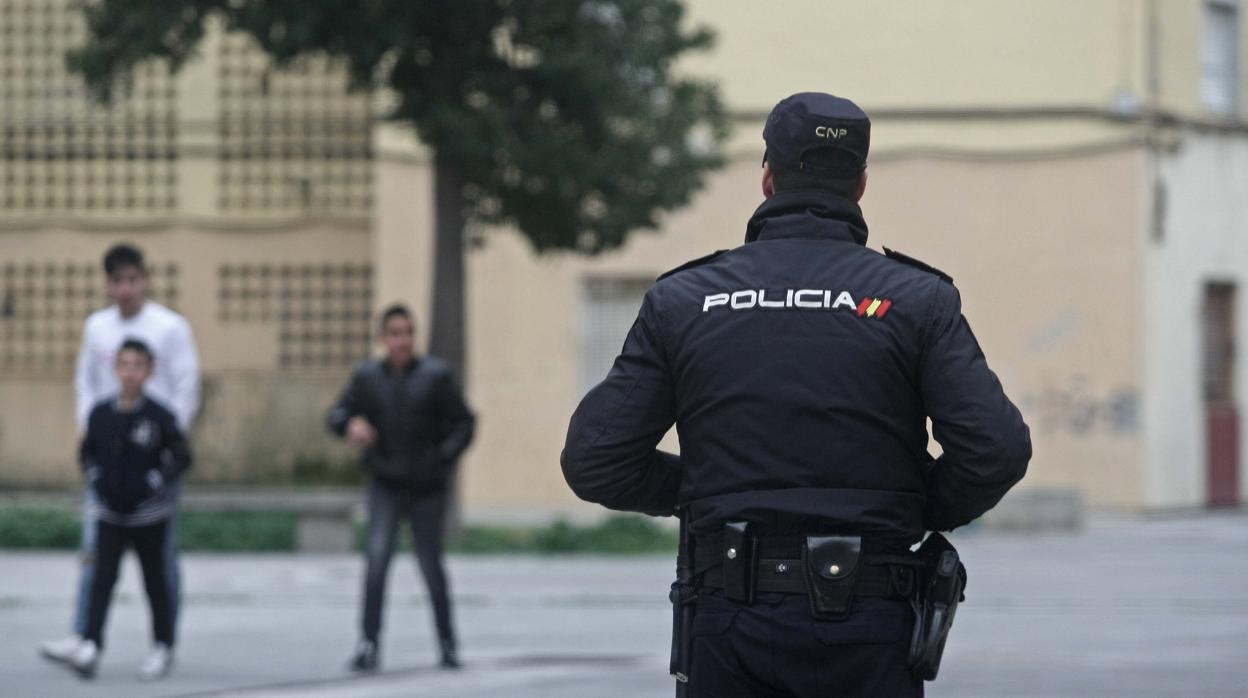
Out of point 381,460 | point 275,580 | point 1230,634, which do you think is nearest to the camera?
point 381,460

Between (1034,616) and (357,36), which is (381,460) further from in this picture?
(357,36)

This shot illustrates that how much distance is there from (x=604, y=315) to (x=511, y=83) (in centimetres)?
763

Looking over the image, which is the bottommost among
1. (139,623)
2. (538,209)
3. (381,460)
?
(139,623)

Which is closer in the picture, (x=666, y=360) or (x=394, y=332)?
(x=666, y=360)

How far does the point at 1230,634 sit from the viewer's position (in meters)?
12.4

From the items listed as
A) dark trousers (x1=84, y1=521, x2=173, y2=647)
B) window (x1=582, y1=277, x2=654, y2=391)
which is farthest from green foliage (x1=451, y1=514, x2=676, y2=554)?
dark trousers (x1=84, y1=521, x2=173, y2=647)

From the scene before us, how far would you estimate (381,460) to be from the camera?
1096 cm

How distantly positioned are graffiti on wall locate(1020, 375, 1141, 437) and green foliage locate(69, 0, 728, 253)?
7220 millimetres

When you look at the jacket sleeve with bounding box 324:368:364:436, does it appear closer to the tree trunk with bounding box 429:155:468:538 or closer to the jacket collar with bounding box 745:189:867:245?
the jacket collar with bounding box 745:189:867:245

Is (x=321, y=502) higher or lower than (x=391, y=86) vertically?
lower

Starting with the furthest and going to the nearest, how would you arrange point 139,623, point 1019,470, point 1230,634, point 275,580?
point 275,580
point 139,623
point 1230,634
point 1019,470

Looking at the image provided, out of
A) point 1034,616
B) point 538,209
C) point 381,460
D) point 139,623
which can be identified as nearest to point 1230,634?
point 1034,616

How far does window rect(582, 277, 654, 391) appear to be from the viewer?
25.0 meters

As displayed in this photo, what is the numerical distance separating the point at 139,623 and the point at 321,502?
543 centimetres
